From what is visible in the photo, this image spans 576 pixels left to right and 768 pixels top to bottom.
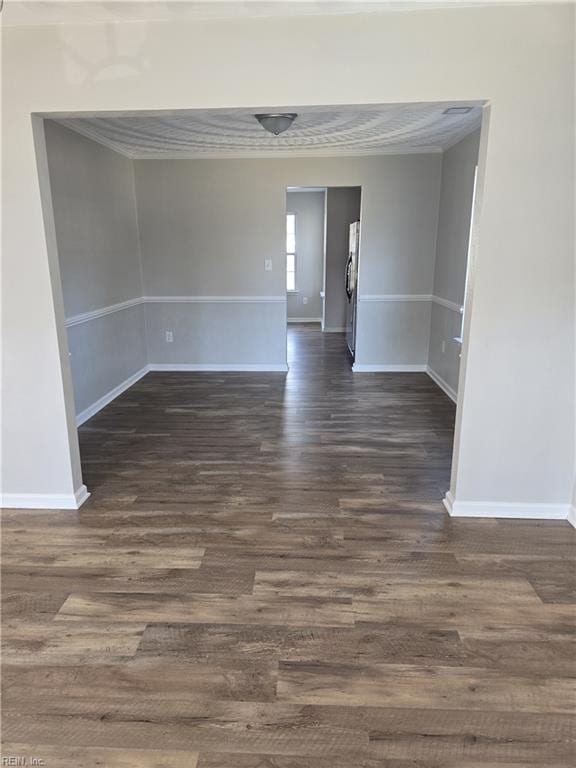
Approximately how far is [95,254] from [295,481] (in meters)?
2.88

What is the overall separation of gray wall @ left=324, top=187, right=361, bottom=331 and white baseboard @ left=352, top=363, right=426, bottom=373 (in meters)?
2.69

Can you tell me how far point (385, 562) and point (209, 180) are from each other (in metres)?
4.56

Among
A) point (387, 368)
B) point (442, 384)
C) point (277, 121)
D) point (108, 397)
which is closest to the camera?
point (277, 121)

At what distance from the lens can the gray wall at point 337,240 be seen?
801 cm

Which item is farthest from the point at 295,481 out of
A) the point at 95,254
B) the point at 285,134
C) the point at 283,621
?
the point at 285,134

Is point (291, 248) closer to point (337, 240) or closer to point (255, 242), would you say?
point (337, 240)

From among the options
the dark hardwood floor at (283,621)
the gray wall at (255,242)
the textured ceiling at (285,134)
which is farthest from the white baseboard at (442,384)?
the textured ceiling at (285,134)

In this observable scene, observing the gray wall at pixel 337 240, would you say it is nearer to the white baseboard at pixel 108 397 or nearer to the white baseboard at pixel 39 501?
the white baseboard at pixel 108 397

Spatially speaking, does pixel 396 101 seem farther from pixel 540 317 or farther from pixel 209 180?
pixel 209 180

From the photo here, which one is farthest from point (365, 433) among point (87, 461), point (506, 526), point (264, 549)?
point (87, 461)

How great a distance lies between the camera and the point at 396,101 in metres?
2.26

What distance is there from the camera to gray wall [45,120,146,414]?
3855 millimetres

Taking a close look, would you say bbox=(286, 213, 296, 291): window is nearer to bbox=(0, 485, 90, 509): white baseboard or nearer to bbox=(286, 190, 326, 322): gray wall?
bbox=(286, 190, 326, 322): gray wall

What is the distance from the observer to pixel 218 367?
19.4ft
